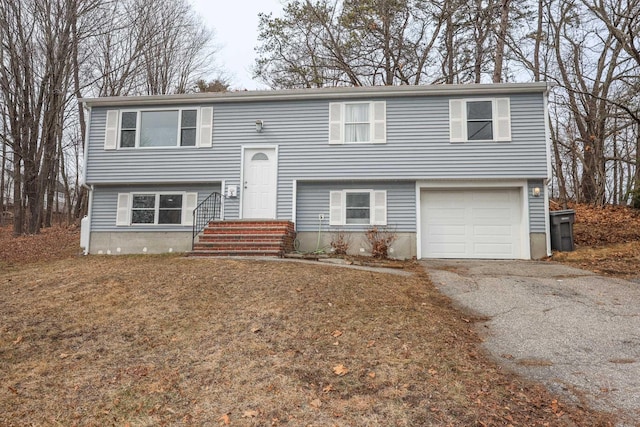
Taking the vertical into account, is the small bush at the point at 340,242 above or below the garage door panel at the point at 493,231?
below

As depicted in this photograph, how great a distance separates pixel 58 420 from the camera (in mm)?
3047

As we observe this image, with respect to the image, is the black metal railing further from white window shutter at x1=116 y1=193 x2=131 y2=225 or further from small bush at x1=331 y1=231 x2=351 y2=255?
small bush at x1=331 y1=231 x2=351 y2=255

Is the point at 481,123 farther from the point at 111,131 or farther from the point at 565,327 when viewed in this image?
the point at 111,131

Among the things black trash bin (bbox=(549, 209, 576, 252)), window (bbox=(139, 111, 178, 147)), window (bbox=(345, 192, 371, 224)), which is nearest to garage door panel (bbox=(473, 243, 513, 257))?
black trash bin (bbox=(549, 209, 576, 252))

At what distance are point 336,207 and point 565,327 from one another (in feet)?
23.0

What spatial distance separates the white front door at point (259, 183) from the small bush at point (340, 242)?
5.84 feet

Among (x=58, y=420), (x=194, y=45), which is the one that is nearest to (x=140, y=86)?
(x=194, y=45)

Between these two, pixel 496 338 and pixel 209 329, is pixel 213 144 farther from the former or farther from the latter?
pixel 496 338

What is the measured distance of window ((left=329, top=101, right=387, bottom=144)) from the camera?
11125 mm

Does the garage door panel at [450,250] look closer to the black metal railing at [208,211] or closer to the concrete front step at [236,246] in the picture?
A: the concrete front step at [236,246]

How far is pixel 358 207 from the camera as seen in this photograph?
11.2m

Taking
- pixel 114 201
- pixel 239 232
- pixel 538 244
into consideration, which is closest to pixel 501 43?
pixel 538 244

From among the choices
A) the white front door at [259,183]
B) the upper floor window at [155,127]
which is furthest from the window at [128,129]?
the white front door at [259,183]

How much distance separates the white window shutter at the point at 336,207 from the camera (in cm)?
1110
